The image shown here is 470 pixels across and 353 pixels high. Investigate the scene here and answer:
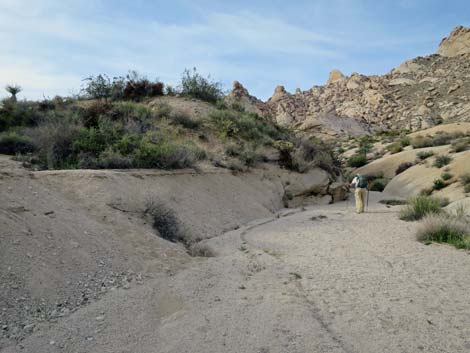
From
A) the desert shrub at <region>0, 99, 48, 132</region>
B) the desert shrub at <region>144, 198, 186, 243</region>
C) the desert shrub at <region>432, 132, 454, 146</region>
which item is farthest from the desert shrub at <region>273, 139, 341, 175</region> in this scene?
the desert shrub at <region>0, 99, 48, 132</region>

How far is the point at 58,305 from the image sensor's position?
4223 mm

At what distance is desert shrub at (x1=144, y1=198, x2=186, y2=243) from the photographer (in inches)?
297

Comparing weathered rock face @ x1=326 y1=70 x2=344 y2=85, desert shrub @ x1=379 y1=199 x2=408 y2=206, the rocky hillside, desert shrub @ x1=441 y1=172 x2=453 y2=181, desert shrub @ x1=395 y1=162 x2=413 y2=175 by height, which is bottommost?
desert shrub @ x1=379 y1=199 x2=408 y2=206

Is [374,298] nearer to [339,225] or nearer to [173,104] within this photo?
[339,225]

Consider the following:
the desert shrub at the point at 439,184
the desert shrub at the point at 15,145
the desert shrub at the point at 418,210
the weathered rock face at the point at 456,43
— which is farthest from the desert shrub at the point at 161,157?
the weathered rock face at the point at 456,43

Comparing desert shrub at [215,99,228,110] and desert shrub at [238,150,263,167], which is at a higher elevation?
desert shrub at [215,99,228,110]

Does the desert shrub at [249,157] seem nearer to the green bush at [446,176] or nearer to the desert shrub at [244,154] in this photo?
the desert shrub at [244,154]

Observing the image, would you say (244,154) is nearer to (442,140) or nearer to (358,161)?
(358,161)

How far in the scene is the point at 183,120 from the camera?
16.9 meters

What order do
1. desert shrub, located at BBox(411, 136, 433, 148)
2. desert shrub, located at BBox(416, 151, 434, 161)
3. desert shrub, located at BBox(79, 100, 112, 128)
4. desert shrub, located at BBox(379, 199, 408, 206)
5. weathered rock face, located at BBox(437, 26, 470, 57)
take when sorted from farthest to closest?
weathered rock face, located at BBox(437, 26, 470, 57) → desert shrub, located at BBox(411, 136, 433, 148) → desert shrub, located at BBox(416, 151, 434, 161) → desert shrub, located at BBox(379, 199, 408, 206) → desert shrub, located at BBox(79, 100, 112, 128)

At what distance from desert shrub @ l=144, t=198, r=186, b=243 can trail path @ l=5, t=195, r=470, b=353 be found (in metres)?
1.00

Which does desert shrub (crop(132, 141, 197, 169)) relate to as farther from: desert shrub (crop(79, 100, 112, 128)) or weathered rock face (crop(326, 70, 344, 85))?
weathered rock face (crop(326, 70, 344, 85))

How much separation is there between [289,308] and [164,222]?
3.94 m

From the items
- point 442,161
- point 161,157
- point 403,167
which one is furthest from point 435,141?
point 161,157
